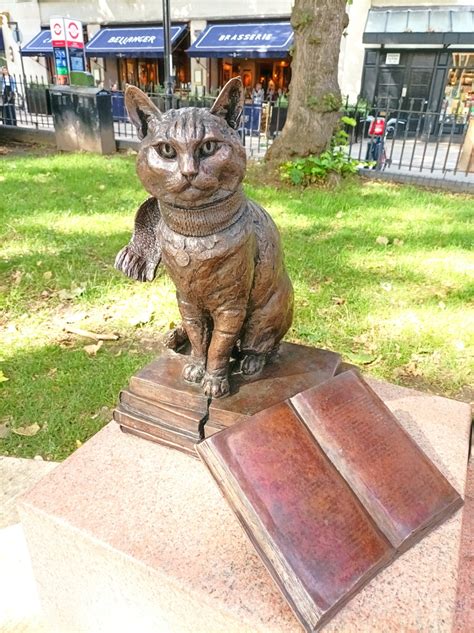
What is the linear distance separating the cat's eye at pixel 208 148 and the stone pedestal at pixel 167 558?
1.16 meters

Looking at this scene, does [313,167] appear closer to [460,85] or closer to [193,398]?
[193,398]

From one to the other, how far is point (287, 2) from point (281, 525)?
1775cm

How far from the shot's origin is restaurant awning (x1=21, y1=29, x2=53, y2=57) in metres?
20.1

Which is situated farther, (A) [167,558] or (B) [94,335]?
(B) [94,335]

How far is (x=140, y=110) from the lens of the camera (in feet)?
5.05

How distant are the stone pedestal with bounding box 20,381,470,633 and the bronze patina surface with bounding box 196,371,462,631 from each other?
95 millimetres

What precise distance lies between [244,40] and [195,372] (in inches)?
671

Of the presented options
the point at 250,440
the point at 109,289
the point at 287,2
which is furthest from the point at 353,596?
the point at 287,2

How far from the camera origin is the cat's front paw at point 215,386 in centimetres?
193

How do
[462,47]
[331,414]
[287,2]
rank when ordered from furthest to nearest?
[287,2] → [462,47] → [331,414]

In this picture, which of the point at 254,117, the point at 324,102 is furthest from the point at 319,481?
the point at 254,117

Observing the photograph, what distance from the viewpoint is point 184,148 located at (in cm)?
143

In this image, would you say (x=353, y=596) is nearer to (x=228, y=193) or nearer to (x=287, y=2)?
(x=228, y=193)

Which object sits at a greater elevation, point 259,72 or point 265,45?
point 265,45
